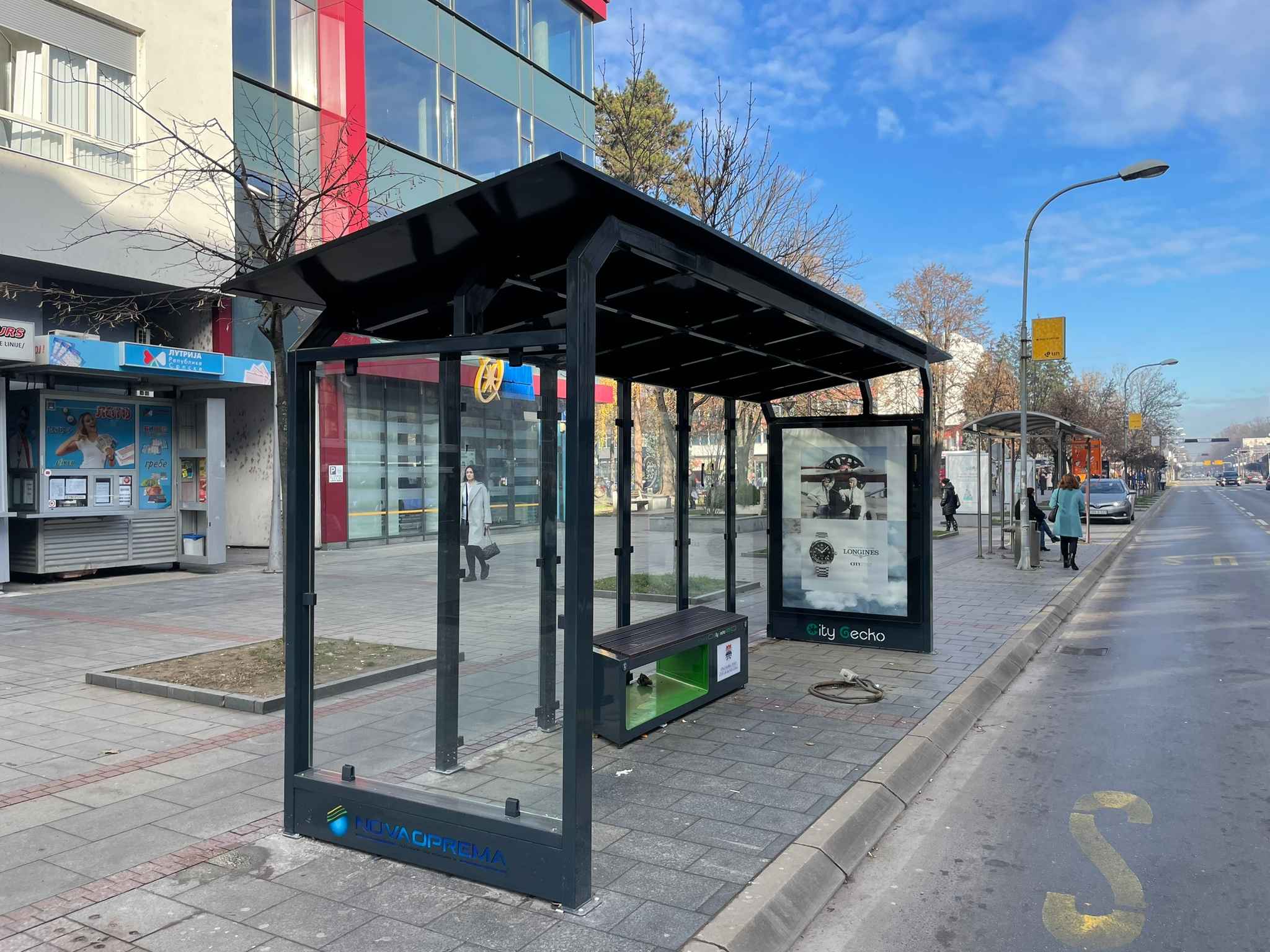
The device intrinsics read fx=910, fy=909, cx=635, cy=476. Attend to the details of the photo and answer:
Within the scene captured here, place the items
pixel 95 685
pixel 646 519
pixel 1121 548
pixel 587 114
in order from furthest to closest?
pixel 587 114, pixel 1121 548, pixel 646 519, pixel 95 685

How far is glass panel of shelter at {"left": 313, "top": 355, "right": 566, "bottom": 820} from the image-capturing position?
4.43 meters

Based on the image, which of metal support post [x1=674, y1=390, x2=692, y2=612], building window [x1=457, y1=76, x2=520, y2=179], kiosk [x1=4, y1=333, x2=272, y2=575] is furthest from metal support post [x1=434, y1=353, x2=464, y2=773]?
building window [x1=457, y1=76, x2=520, y2=179]

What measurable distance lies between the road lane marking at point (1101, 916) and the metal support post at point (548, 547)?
2.37 meters

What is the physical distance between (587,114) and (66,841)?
77.6 feet

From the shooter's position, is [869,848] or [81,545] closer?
[869,848]

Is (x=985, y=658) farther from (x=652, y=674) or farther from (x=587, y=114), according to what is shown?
(x=587, y=114)

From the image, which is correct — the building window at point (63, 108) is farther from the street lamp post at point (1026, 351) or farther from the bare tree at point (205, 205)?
the street lamp post at point (1026, 351)

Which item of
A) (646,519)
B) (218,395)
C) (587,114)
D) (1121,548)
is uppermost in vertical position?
(587,114)

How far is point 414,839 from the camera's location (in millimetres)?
3902

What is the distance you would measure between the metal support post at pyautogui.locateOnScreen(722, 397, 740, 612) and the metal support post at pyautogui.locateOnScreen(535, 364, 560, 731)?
4.00 meters

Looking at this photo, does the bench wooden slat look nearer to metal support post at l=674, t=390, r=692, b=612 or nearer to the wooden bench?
the wooden bench

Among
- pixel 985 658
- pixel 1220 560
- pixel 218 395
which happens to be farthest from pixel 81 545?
pixel 1220 560

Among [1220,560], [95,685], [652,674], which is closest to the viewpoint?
[652,674]

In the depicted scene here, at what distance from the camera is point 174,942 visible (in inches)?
128
